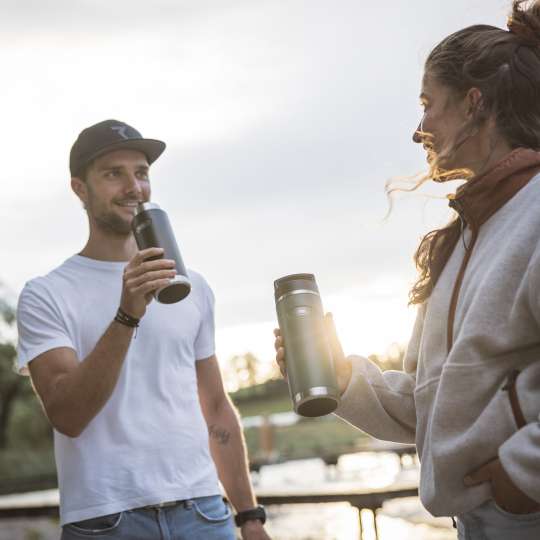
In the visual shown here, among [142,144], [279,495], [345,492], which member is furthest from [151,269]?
[279,495]

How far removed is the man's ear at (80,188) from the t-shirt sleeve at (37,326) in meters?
0.42

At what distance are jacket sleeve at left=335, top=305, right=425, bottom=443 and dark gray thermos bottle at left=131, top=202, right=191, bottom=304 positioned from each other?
1.95ft

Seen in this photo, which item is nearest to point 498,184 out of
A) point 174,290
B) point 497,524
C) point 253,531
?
point 497,524

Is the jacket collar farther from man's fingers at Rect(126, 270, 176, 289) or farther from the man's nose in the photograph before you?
the man's nose

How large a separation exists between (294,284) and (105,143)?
4.31ft

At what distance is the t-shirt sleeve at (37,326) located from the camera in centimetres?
309

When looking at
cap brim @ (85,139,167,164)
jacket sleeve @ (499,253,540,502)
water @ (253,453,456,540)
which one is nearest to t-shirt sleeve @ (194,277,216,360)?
cap brim @ (85,139,167,164)

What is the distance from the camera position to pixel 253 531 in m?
3.32

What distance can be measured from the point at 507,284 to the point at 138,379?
159 centimetres

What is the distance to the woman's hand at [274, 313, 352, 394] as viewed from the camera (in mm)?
2414

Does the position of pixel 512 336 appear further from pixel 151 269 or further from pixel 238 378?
pixel 238 378

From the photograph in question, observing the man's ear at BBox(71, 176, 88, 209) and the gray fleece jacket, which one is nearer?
the gray fleece jacket

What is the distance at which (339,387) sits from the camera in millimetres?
2414

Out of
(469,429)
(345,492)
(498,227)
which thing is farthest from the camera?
(345,492)
